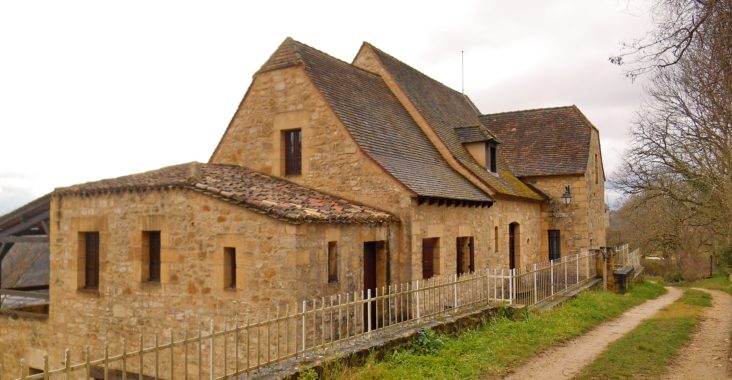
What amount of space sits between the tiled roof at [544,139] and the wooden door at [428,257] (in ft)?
31.9

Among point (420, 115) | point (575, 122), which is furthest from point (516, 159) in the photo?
point (420, 115)

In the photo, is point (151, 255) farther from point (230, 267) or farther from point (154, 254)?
point (230, 267)

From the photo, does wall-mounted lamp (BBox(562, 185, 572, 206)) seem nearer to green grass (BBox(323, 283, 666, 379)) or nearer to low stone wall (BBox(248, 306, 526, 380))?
green grass (BBox(323, 283, 666, 379))

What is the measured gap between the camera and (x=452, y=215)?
15.5m

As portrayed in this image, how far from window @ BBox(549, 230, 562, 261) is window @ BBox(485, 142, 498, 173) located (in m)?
4.92

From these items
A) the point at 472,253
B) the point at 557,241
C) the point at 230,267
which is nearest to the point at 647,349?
the point at 472,253

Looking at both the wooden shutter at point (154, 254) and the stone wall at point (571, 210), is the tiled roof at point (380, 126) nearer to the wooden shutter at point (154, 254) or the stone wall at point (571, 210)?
the wooden shutter at point (154, 254)

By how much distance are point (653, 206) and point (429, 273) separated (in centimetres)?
2200

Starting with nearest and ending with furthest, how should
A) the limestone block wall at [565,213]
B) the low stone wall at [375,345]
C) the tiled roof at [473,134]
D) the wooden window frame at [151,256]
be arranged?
the low stone wall at [375,345] < the wooden window frame at [151,256] < the tiled roof at [473,134] < the limestone block wall at [565,213]

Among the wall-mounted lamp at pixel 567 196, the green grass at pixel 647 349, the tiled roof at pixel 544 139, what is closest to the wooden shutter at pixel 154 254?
the green grass at pixel 647 349

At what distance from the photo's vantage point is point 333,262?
11.4 m

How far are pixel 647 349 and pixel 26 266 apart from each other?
32.1 m

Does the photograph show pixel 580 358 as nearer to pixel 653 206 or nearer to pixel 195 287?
pixel 195 287

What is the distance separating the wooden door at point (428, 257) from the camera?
14305 millimetres
